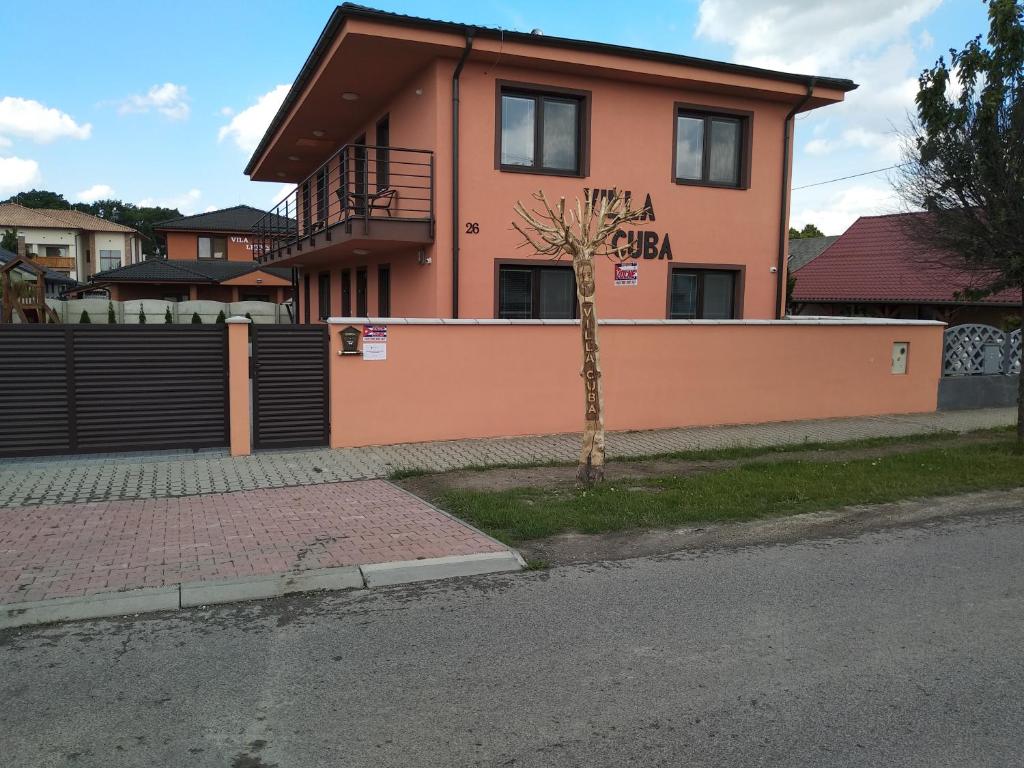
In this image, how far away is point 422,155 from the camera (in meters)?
13.3

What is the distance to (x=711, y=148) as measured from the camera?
15.1 m

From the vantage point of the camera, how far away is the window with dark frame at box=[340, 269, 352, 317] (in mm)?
18938

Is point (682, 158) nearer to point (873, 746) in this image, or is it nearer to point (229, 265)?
point (873, 746)

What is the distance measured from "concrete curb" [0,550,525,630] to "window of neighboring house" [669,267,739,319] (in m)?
9.77

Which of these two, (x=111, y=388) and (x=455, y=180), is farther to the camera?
(x=455, y=180)

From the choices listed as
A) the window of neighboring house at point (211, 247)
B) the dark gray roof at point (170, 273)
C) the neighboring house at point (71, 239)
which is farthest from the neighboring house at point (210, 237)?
the neighboring house at point (71, 239)

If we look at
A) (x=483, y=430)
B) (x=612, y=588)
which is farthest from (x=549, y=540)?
(x=483, y=430)

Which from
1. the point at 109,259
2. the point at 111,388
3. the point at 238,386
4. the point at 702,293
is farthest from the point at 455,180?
the point at 109,259

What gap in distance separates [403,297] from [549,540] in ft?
28.9

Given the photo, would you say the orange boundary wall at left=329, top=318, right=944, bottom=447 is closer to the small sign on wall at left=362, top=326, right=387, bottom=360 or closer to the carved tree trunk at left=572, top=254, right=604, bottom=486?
the small sign on wall at left=362, top=326, right=387, bottom=360

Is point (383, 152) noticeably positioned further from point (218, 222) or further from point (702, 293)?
point (218, 222)

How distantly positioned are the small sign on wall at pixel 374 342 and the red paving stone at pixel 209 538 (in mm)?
2655

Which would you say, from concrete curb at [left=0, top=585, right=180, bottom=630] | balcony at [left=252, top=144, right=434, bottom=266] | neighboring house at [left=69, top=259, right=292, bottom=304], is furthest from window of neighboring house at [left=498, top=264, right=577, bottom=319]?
neighboring house at [left=69, top=259, right=292, bottom=304]

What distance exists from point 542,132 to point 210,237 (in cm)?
4412
